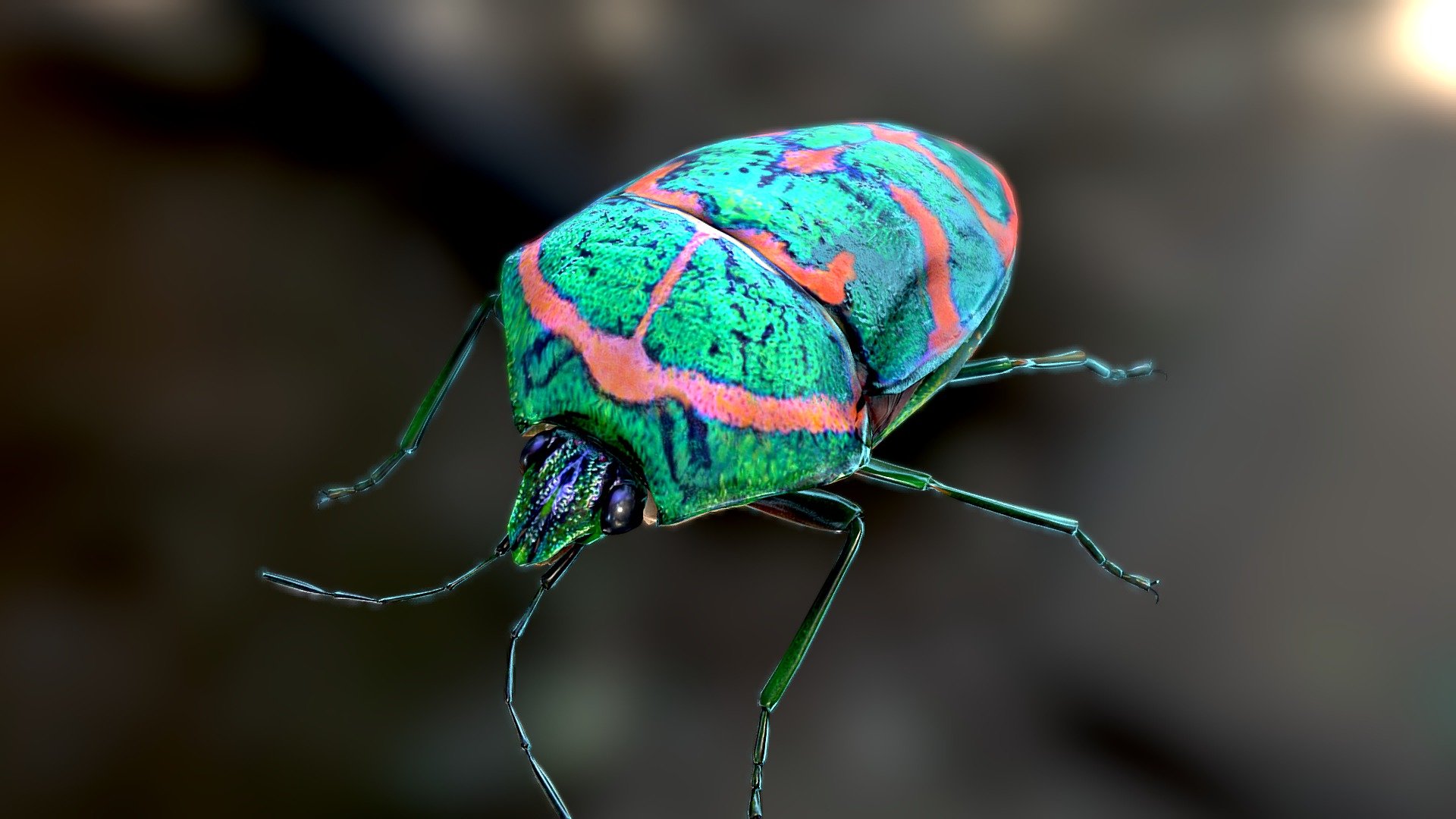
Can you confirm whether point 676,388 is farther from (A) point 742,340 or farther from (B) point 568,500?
(B) point 568,500

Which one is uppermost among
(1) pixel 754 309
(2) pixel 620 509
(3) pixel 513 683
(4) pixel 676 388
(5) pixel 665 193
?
(5) pixel 665 193

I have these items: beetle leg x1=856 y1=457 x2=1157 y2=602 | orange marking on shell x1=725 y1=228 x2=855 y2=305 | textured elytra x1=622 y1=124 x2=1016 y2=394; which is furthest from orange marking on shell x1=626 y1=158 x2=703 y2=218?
beetle leg x1=856 y1=457 x2=1157 y2=602

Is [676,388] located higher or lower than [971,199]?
lower

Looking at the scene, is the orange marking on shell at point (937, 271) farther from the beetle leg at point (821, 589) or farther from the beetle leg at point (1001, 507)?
the beetle leg at point (821, 589)

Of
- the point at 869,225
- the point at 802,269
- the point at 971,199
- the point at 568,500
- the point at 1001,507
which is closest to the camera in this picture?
the point at 568,500

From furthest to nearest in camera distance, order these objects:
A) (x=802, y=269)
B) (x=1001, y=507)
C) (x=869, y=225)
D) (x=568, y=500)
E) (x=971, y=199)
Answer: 1. (x=971, y=199)
2. (x=1001, y=507)
3. (x=869, y=225)
4. (x=802, y=269)
5. (x=568, y=500)

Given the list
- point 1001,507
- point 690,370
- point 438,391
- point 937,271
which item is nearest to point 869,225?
point 937,271

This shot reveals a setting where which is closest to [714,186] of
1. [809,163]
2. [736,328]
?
[809,163]

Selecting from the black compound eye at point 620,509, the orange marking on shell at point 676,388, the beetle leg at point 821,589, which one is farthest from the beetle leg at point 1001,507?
the black compound eye at point 620,509
